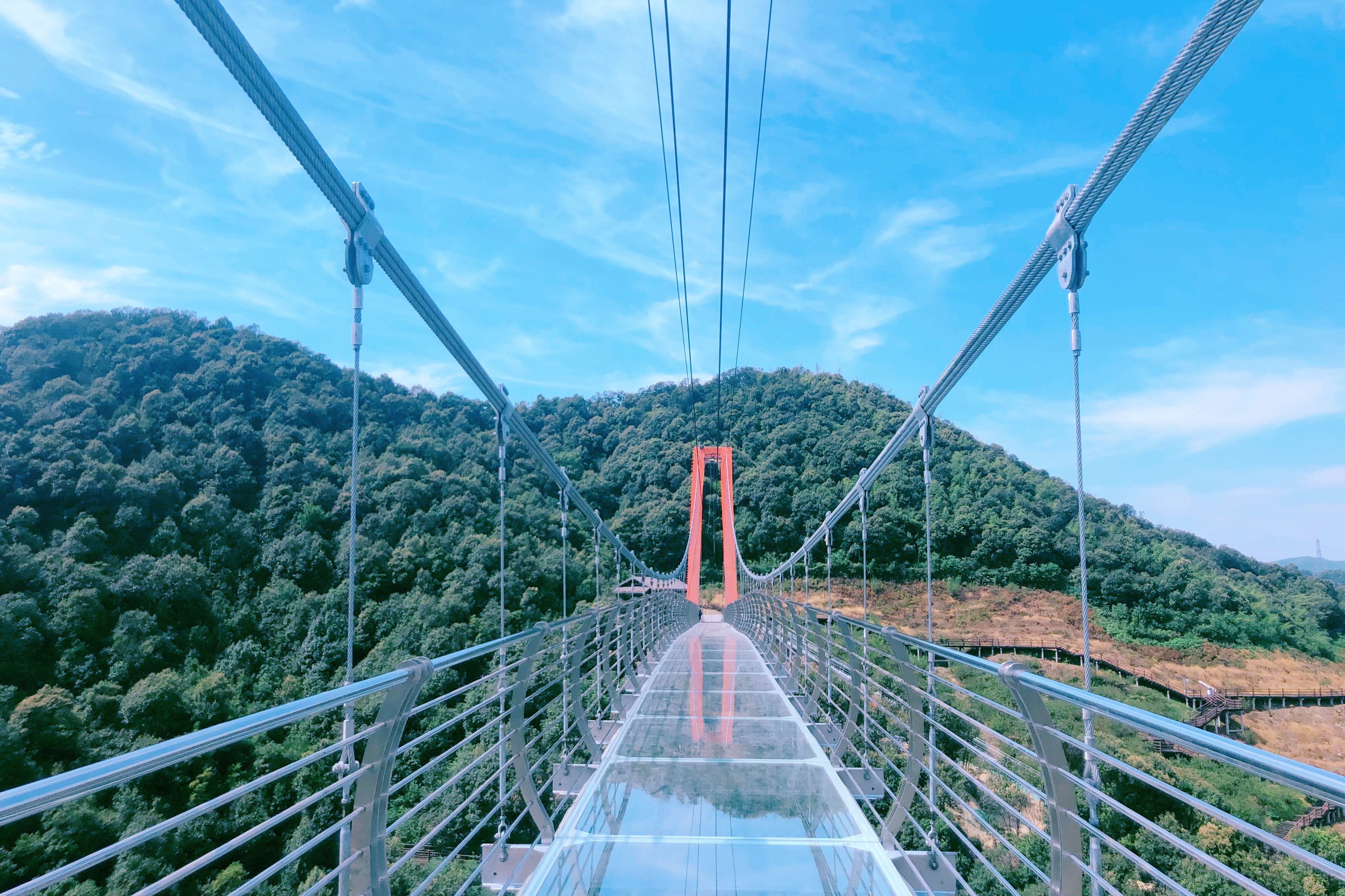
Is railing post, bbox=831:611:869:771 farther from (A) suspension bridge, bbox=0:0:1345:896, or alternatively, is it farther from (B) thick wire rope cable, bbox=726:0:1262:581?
(B) thick wire rope cable, bbox=726:0:1262:581

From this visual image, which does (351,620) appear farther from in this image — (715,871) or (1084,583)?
(1084,583)

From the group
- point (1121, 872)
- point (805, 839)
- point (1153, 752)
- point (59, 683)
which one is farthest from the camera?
point (1153, 752)

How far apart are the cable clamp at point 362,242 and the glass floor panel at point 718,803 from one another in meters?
2.03

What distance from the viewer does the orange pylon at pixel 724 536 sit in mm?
22359

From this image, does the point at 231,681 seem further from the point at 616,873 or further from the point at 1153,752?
the point at 1153,752

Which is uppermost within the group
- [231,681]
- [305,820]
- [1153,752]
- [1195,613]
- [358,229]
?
[358,229]

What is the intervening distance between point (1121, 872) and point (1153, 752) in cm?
538

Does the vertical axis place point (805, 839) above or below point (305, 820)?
above

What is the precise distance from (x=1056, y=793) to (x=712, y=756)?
1901 millimetres

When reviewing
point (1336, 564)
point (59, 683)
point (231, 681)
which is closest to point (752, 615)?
point (231, 681)

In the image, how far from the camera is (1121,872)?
538 inches

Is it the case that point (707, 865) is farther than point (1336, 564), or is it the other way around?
point (1336, 564)

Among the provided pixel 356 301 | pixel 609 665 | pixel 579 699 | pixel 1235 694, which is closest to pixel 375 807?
pixel 579 699

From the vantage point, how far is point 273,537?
68.1 ft
